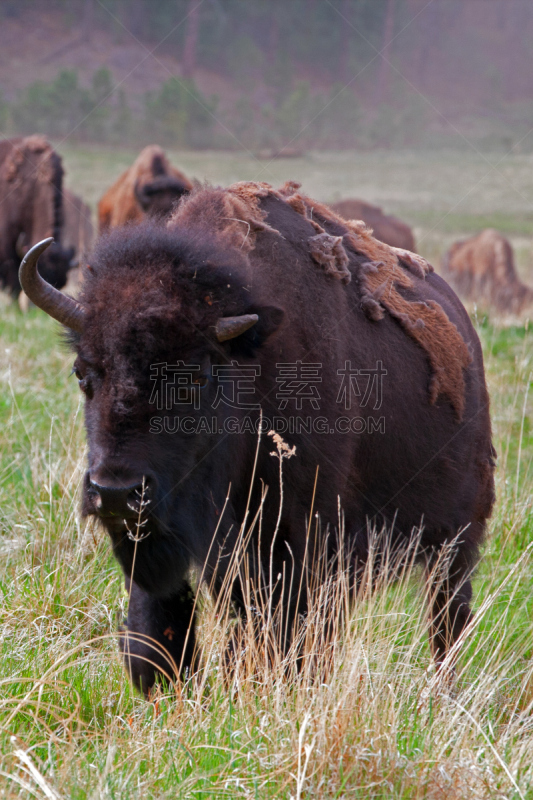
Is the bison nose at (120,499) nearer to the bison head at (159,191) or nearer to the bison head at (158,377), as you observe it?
the bison head at (158,377)

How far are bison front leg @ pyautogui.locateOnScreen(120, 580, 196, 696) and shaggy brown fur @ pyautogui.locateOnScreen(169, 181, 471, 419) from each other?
5.27 ft

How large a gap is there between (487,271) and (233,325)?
55.4ft

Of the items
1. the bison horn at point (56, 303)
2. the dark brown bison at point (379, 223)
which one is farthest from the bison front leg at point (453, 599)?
the dark brown bison at point (379, 223)

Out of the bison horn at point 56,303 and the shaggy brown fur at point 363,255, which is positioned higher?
the shaggy brown fur at point 363,255

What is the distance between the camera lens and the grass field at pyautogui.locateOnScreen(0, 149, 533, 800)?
2.48 meters

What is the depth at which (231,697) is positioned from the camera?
2.91m

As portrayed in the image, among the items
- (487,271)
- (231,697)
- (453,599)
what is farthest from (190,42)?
(231,697)

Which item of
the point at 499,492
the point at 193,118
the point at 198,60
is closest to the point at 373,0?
the point at 198,60

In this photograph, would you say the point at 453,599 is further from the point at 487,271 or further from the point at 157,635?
the point at 487,271

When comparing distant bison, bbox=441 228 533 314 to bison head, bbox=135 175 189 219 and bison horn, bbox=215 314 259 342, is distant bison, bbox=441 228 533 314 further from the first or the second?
bison horn, bbox=215 314 259 342

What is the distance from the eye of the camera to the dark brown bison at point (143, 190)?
1146 cm

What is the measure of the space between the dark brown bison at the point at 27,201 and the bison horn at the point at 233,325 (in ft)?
34.9

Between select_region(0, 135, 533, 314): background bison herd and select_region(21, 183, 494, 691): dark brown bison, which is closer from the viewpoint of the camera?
select_region(21, 183, 494, 691): dark brown bison

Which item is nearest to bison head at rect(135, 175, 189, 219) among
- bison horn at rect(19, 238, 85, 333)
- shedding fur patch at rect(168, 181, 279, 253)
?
shedding fur patch at rect(168, 181, 279, 253)
